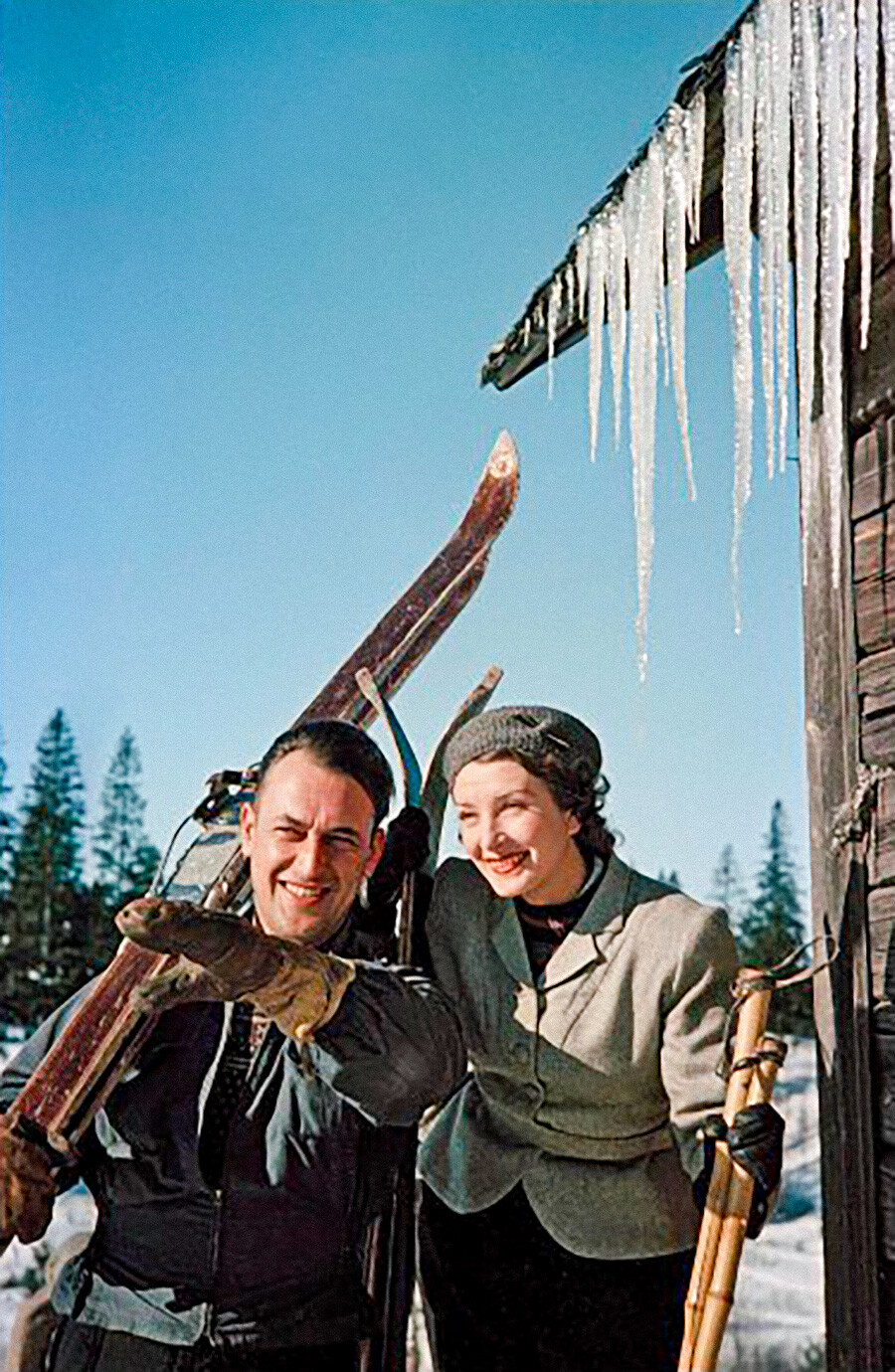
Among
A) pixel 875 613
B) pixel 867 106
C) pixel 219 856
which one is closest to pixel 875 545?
pixel 875 613

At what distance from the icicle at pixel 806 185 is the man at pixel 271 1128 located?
3.59 feet

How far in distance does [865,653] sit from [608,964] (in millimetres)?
759

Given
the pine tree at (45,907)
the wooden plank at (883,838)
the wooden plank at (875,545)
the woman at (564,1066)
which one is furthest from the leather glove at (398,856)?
the pine tree at (45,907)

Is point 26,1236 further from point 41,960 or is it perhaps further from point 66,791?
point 66,791

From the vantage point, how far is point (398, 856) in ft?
10.0

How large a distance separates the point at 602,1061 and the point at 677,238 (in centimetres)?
157

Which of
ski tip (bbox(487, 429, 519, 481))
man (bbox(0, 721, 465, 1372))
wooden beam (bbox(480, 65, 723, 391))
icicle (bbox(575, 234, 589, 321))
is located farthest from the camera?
ski tip (bbox(487, 429, 519, 481))

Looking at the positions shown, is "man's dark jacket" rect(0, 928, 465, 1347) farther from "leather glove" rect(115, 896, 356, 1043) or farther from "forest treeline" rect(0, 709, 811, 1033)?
"forest treeline" rect(0, 709, 811, 1033)

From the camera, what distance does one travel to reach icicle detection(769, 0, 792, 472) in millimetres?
2761

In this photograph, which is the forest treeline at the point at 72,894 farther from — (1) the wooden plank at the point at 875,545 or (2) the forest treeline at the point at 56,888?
(1) the wooden plank at the point at 875,545

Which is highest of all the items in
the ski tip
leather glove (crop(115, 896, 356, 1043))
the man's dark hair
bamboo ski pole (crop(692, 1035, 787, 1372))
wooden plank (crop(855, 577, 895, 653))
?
the ski tip

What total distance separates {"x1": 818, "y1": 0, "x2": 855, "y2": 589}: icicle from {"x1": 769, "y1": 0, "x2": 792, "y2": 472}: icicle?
0.06 m

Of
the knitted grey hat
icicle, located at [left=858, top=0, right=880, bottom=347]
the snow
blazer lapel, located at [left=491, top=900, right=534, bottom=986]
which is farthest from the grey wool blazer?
the snow

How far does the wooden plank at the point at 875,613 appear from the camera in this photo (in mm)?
2951
